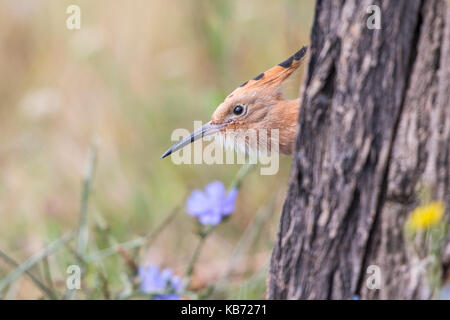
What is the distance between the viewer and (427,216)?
117 centimetres

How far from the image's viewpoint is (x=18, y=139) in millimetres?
3564

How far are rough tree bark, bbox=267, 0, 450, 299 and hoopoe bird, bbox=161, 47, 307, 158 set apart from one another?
0.60m

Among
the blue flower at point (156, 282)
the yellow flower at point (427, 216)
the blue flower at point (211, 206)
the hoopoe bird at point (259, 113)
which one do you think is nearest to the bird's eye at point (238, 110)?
the hoopoe bird at point (259, 113)

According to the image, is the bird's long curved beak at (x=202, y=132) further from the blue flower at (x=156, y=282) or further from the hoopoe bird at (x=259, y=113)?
the blue flower at (x=156, y=282)

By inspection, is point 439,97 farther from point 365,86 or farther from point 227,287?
point 227,287

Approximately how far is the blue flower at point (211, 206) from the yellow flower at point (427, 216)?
0.83 m

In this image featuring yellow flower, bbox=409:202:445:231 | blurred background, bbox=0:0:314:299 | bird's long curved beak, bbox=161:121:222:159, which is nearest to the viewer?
yellow flower, bbox=409:202:445:231

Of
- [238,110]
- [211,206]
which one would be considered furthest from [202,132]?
[211,206]

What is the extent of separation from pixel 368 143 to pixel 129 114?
2.23m

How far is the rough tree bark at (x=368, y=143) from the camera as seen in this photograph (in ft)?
4.13

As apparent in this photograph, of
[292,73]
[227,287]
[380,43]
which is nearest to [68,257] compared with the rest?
[227,287]

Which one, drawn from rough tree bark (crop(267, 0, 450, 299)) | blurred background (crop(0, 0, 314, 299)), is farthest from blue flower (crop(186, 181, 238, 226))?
rough tree bark (crop(267, 0, 450, 299))

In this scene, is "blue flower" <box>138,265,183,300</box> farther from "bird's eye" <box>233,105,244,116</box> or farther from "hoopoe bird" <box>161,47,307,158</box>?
"bird's eye" <box>233,105,244,116</box>

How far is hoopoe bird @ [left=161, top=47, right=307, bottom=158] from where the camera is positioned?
1976mm
